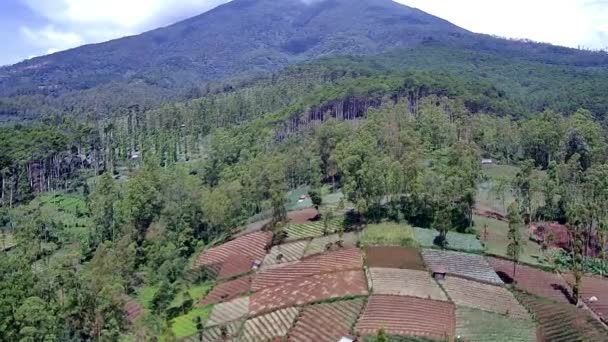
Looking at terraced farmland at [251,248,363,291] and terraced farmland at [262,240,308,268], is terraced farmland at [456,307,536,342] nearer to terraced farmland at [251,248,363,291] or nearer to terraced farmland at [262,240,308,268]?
terraced farmland at [251,248,363,291]

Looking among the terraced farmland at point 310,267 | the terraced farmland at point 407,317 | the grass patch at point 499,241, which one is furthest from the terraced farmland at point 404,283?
the grass patch at point 499,241

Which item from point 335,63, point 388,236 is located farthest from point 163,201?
point 335,63

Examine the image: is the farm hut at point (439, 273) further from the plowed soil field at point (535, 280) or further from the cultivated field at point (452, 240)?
the cultivated field at point (452, 240)

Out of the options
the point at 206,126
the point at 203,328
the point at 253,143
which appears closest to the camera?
the point at 203,328

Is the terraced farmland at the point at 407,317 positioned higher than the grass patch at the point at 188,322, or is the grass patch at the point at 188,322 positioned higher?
the terraced farmland at the point at 407,317

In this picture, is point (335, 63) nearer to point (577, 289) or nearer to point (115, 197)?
point (115, 197)

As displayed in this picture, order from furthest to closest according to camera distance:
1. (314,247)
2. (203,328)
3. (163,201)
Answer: (163,201) → (314,247) → (203,328)
